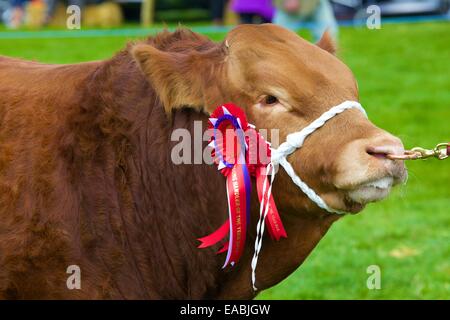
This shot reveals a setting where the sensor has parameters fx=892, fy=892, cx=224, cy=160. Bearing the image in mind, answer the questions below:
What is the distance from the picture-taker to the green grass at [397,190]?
6.12m

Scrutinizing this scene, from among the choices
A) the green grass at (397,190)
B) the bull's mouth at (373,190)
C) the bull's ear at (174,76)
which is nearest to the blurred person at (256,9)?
the green grass at (397,190)

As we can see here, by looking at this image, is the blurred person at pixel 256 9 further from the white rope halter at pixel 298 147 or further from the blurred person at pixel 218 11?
the white rope halter at pixel 298 147

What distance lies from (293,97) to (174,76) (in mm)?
490

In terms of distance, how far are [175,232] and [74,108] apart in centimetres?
67

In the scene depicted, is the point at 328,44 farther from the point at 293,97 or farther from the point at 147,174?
the point at 147,174

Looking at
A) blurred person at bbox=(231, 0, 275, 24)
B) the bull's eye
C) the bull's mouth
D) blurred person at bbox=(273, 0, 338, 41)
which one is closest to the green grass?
the bull's mouth

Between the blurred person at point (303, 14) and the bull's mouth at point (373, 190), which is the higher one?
the blurred person at point (303, 14)

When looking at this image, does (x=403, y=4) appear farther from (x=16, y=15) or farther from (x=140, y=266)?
(x=140, y=266)

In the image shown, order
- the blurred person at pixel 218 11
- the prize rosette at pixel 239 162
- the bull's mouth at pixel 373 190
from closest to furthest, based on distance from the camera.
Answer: the bull's mouth at pixel 373 190
the prize rosette at pixel 239 162
the blurred person at pixel 218 11

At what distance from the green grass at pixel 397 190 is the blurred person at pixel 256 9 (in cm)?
174

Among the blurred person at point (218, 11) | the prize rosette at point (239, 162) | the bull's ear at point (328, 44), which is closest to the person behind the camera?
the prize rosette at point (239, 162)

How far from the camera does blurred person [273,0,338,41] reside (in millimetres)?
10344

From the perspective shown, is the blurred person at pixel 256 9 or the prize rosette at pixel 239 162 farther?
the blurred person at pixel 256 9

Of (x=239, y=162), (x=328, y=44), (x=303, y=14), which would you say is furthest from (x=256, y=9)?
(x=239, y=162)
